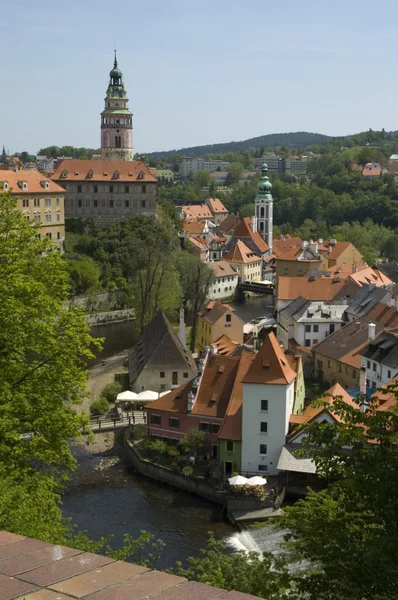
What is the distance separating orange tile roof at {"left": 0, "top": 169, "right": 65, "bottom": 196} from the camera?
66.2 m

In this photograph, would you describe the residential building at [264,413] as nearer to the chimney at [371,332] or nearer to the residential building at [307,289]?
the chimney at [371,332]

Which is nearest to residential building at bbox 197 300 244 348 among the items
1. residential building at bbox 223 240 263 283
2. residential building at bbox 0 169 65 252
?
residential building at bbox 0 169 65 252

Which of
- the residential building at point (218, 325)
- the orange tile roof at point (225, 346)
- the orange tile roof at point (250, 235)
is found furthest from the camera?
the orange tile roof at point (250, 235)

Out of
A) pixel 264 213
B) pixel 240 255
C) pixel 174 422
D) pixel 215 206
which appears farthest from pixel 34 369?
pixel 215 206

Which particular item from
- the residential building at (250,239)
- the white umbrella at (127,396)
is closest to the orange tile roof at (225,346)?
the white umbrella at (127,396)

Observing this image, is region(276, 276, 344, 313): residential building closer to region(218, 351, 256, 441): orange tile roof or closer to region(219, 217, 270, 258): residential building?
region(218, 351, 256, 441): orange tile roof

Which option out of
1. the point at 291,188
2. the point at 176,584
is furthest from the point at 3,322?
the point at 291,188

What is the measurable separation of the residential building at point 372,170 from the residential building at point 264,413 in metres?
126

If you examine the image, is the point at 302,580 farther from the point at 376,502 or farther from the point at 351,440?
the point at 351,440

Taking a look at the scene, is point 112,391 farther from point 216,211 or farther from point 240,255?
point 216,211

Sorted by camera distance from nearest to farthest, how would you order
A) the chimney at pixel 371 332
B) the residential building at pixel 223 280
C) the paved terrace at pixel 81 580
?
Result: the paved terrace at pixel 81 580, the chimney at pixel 371 332, the residential building at pixel 223 280

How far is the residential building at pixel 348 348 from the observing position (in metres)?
39.5

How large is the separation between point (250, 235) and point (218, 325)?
4415cm

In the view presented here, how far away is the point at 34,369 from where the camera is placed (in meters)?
14.8
